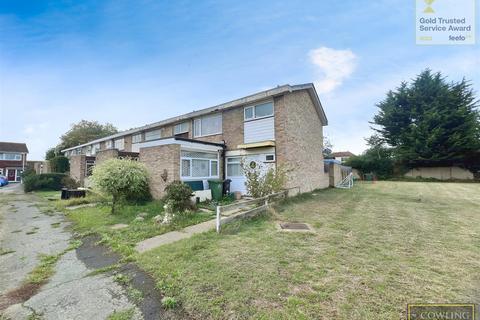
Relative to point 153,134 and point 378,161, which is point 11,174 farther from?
point 378,161

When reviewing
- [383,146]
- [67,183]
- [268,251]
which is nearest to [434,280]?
[268,251]

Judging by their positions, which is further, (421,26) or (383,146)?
(383,146)

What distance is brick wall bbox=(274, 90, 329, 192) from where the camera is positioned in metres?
11.4

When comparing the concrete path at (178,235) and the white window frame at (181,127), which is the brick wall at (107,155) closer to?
the white window frame at (181,127)

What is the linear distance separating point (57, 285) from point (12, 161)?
52037mm

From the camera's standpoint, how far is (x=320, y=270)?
144 inches

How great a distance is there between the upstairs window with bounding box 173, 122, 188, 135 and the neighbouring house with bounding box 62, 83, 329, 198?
115mm

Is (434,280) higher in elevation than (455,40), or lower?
lower

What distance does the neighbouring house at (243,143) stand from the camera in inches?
429

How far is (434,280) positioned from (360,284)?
121cm

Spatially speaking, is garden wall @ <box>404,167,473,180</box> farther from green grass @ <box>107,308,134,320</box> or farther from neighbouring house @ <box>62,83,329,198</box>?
green grass @ <box>107,308,134,320</box>

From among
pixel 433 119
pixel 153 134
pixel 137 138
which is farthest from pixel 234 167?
pixel 433 119

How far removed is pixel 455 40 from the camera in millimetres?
6797

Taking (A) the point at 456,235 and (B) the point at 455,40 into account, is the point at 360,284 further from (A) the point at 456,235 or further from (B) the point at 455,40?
(B) the point at 455,40
